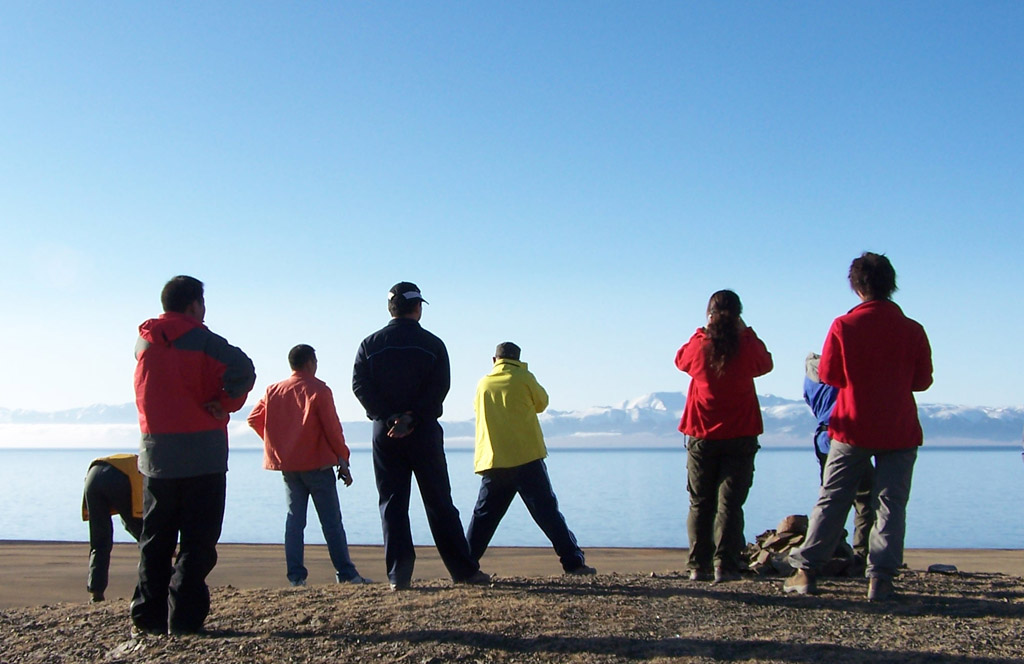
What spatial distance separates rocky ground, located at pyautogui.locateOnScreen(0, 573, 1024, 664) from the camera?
434 centimetres

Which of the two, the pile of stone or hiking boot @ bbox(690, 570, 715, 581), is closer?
hiking boot @ bbox(690, 570, 715, 581)

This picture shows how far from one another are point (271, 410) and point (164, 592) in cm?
241

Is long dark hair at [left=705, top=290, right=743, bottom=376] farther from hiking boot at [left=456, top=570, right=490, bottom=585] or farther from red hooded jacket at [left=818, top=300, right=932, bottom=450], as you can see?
hiking boot at [left=456, top=570, right=490, bottom=585]

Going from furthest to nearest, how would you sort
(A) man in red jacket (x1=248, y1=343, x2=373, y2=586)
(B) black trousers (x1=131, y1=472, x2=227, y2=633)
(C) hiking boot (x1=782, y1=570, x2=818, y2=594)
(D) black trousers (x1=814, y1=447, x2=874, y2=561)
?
(A) man in red jacket (x1=248, y1=343, x2=373, y2=586) < (D) black trousers (x1=814, y1=447, x2=874, y2=561) < (C) hiking boot (x1=782, y1=570, x2=818, y2=594) < (B) black trousers (x1=131, y1=472, x2=227, y2=633)

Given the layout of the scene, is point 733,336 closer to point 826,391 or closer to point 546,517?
point 826,391

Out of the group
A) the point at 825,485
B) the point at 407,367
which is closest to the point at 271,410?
the point at 407,367

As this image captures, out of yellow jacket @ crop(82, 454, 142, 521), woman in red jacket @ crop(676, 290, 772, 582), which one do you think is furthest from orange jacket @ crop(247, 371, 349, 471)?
woman in red jacket @ crop(676, 290, 772, 582)

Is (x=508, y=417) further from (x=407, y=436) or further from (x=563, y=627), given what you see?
(x=563, y=627)

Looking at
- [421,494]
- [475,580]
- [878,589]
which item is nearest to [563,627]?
[475,580]

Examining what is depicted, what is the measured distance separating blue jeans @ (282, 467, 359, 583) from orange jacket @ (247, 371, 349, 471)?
12 cm

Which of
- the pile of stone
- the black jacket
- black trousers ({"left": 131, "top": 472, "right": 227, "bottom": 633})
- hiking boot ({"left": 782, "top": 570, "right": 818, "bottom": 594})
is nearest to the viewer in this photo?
black trousers ({"left": 131, "top": 472, "right": 227, "bottom": 633})

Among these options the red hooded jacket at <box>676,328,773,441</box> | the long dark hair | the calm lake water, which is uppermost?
the long dark hair

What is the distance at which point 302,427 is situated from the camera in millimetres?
7047

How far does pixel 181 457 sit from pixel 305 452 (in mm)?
2224
